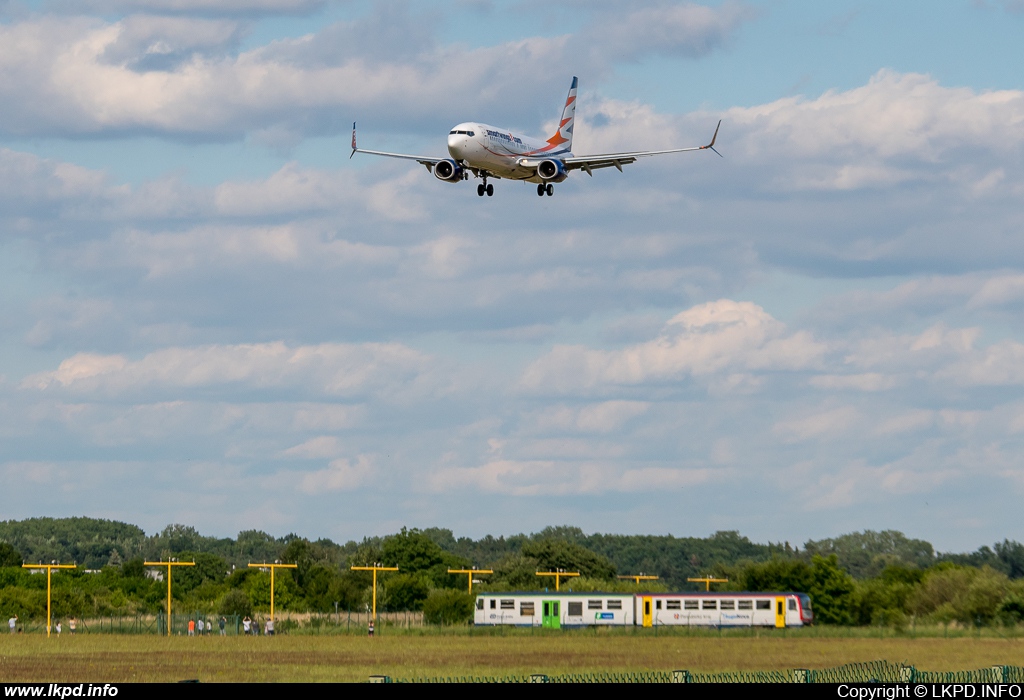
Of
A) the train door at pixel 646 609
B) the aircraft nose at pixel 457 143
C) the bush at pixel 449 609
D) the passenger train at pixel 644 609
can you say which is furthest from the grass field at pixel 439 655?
the aircraft nose at pixel 457 143

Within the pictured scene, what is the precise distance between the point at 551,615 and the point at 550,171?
37.3m

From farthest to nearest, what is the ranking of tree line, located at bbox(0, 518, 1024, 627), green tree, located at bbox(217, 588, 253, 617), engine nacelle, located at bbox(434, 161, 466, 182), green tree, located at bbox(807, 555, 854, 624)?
green tree, located at bbox(217, 588, 253, 617) < green tree, located at bbox(807, 555, 854, 624) < tree line, located at bbox(0, 518, 1024, 627) < engine nacelle, located at bbox(434, 161, 466, 182)

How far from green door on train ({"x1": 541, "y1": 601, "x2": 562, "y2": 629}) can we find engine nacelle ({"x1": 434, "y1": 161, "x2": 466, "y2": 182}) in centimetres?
3705

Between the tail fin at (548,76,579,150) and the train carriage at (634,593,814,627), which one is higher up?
the tail fin at (548,76,579,150)

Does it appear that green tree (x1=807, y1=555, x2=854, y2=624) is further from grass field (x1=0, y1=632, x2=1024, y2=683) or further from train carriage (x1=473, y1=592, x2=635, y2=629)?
grass field (x1=0, y1=632, x2=1024, y2=683)

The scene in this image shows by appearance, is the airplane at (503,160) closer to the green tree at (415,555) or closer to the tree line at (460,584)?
the tree line at (460,584)

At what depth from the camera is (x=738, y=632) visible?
84.4 meters

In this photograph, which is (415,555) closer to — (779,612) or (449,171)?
(779,612)

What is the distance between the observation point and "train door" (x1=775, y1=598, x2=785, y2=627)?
3457 inches

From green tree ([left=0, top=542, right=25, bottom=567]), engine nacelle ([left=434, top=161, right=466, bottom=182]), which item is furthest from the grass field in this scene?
green tree ([left=0, top=542, right=25, bottom=567])

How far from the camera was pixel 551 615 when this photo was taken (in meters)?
91.1

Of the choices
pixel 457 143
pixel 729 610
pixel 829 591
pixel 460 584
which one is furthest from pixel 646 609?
pixel 460 584
